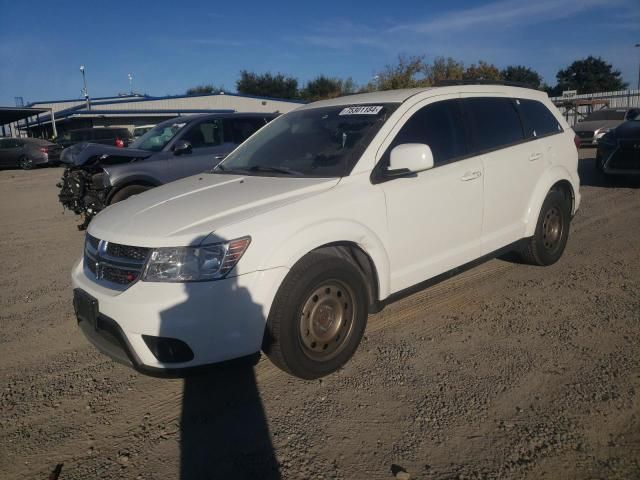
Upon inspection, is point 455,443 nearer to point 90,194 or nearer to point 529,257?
point 529,257

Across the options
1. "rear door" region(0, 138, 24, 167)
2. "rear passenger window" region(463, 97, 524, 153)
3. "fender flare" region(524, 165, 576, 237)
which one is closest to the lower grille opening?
"rear passenger window" region(463, 97, 524, 153)

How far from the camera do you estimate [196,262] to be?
2699 millimetres

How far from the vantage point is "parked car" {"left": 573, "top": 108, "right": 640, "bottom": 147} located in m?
17.8

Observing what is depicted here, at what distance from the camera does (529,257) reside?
4.98m

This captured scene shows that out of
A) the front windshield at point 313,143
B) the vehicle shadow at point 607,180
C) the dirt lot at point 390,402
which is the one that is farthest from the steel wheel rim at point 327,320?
the vehicle shadow at point 607,180

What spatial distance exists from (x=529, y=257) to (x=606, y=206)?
415cm

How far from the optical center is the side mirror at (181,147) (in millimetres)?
7312

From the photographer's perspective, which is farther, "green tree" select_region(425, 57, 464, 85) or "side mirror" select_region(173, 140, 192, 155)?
"green tree" select_region(425, 57, 464, 85)

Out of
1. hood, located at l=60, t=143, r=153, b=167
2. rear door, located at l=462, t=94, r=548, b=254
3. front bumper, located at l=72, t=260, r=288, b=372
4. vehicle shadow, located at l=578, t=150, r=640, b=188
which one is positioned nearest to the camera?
front bumper, located at l=72, t=260, r=288, b=372

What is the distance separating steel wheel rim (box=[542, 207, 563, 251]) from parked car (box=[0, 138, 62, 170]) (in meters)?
23.8

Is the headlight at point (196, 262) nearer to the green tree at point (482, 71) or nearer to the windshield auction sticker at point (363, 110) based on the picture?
the windshield auction sticker at point (363, 110)

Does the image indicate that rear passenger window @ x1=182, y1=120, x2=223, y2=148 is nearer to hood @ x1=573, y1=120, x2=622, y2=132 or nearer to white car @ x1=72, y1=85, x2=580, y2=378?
white car @ x1=72, y1=85, x2=580, y2=378

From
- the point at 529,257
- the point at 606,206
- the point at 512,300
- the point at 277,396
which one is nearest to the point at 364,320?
the point at 277,396

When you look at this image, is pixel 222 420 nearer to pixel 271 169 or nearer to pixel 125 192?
pixel 271 169
